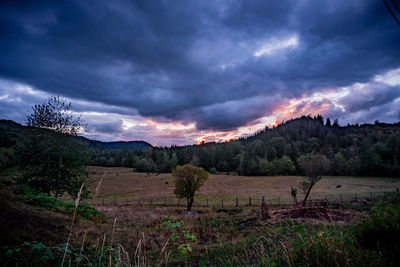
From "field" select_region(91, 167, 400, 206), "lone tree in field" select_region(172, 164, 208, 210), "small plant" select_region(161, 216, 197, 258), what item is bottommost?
"field" select_region(91, 167, 400, 206)

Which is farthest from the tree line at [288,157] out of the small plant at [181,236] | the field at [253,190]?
the small plant at [181,236]

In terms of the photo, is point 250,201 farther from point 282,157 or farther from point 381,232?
point 282,157

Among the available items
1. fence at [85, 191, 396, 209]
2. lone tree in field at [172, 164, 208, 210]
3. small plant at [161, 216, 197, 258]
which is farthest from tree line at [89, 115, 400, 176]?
small plant at [161, 216, 197, 258]

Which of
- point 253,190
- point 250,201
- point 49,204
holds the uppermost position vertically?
point 49,204

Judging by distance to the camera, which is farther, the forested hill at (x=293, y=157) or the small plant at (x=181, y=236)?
the forested hill at (x=293, y=157)

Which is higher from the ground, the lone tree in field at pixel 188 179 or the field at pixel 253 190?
the lone tree in field at pixel 188 179

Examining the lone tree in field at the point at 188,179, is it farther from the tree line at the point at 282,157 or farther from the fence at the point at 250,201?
the tree line at the point at 282,157

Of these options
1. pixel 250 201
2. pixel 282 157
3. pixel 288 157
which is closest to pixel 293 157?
pixel 288 157

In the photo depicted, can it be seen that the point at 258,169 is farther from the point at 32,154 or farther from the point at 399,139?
the point at 32,154

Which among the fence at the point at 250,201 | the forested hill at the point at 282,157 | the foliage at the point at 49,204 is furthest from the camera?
the forested hill at the point at 282,157

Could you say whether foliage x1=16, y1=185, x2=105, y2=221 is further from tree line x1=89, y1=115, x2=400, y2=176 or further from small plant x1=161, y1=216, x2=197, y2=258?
tree line x1=89, y1=115, x2=400, y2=176

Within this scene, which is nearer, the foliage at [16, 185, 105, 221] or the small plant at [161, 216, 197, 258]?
the small plant at [161, 216, 197, 258]

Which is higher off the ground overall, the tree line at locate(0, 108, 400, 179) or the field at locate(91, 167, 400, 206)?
the tree line at locate(0, 108, 400, 179)

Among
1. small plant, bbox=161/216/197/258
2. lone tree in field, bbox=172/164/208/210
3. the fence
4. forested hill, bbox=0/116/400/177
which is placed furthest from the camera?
forested hill, bbox=0/116/400/177
